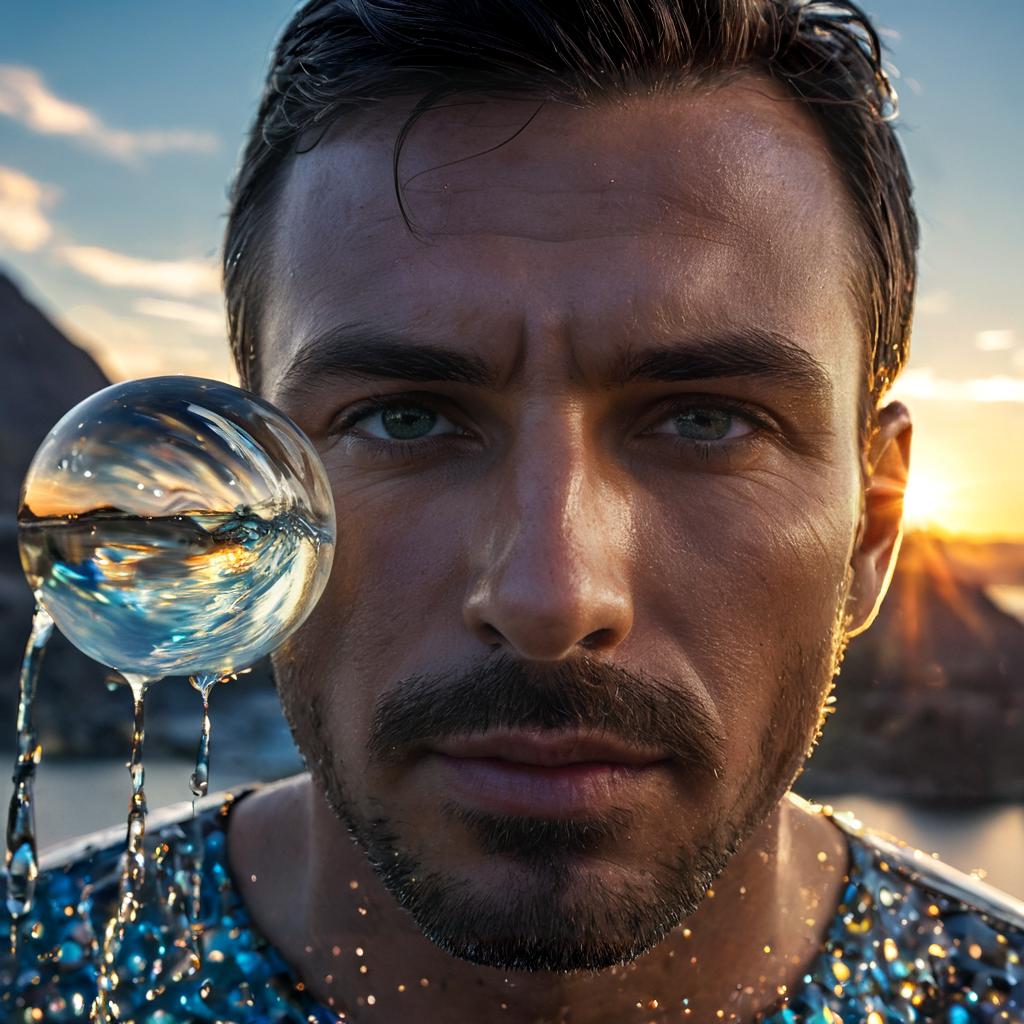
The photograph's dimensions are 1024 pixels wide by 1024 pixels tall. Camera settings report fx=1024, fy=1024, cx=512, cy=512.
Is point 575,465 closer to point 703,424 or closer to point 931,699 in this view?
point 703,424

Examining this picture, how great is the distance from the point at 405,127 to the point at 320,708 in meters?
0.91

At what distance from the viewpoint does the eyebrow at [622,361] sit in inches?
56.6

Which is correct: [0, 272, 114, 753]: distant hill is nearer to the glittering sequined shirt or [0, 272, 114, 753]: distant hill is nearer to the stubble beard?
the glittering sequined shirt

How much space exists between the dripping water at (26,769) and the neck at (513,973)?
0.48m

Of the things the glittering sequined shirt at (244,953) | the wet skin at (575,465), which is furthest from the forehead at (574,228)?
the glittering sequined shirt at (244,953)

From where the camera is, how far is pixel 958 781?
5562mm

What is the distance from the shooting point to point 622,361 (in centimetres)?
142

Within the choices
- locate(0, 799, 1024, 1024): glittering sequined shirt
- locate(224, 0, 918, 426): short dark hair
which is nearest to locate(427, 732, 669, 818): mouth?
locate(0, 799, 1024, 1024): glittering sequined shirt

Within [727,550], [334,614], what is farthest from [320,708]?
[727,550]

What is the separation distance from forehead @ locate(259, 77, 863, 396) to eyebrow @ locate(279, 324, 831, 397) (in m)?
0.02

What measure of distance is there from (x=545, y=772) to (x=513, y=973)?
50 centimetres

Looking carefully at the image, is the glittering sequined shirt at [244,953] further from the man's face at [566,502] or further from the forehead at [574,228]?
the forehead at [574,228]

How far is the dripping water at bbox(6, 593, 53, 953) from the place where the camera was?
1.33m

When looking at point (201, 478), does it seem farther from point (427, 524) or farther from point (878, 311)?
point (878, 311)
